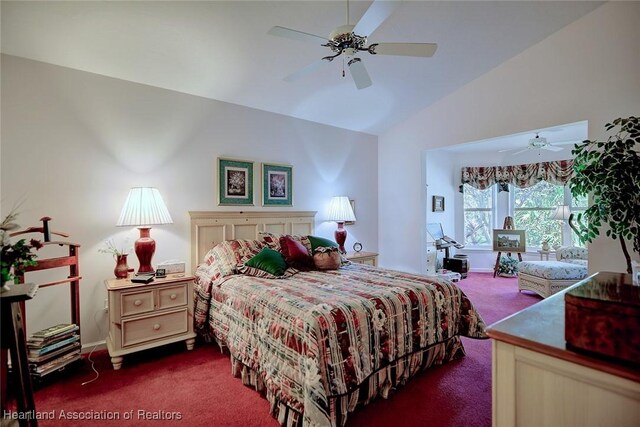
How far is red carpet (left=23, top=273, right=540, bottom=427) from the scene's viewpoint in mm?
1896

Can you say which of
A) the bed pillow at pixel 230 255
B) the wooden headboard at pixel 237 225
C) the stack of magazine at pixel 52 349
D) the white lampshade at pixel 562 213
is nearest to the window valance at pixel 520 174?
the white lampshade at pixel 562 213

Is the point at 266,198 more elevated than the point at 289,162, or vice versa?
the point at 289,162

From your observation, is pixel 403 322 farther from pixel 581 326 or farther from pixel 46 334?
pixel 46 334

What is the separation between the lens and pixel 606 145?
8.39 ft

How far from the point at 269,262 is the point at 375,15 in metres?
2.12

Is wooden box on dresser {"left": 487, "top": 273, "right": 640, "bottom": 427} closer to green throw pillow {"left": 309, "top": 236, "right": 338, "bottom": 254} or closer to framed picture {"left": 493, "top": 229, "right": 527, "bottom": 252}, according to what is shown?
green throw pillow {"left": 309, "top": 236, "right": 338, "bottom": 254}

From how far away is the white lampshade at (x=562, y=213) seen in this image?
5.44 metres

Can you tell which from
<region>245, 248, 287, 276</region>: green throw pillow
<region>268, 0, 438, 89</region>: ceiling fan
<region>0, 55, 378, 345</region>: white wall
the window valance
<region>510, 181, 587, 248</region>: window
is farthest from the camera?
<region>510, 181, 587, 248</region>: window

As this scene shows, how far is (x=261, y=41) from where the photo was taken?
2.71m

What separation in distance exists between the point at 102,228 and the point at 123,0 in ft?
6.25

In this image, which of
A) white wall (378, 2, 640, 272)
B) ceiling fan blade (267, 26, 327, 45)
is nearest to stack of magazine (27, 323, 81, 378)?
ceiling fan blade (267, 26, 327, 45)

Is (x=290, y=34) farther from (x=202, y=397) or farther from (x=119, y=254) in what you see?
(x=202, y=397)

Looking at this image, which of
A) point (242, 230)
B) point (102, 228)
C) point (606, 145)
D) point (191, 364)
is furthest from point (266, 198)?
point (606, 145)

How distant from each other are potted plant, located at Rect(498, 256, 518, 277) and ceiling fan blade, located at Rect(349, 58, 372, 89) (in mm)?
5245
